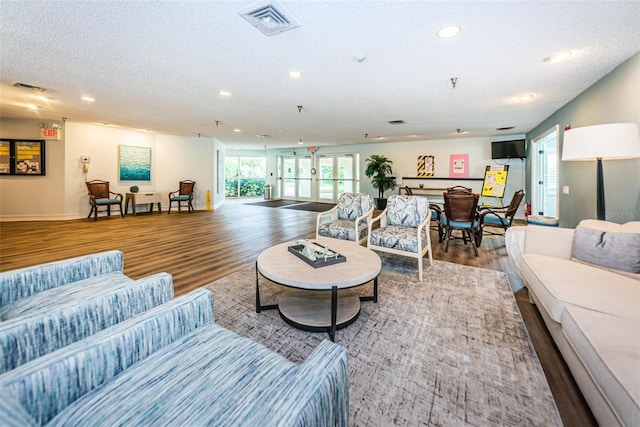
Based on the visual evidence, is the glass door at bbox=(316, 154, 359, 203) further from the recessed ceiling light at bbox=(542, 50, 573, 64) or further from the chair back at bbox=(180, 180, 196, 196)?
the recessed ceiling light at bbox=(542, 50, 573, 64)

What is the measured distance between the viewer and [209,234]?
5.50 metres

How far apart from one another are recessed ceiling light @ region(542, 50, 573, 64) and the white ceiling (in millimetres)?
83

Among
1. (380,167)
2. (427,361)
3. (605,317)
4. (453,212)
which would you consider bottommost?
(427,361)

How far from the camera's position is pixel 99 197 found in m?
7.15

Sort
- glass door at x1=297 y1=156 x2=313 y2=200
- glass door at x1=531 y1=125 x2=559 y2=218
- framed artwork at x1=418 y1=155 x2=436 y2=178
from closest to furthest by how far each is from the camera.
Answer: glass door at x1=531 y1=125 x2=559 y2=218 < framed artwork at x1=418 y1=155 x2=436 y2=178 < glass door at x1=297 y1=156 x2=313 y2=200

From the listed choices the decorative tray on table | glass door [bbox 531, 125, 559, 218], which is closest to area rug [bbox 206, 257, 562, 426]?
the decorative tray on table

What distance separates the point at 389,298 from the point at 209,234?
401 cm

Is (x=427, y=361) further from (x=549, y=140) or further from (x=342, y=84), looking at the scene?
(x=549, y=140)

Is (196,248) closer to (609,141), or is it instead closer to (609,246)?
(609,246)

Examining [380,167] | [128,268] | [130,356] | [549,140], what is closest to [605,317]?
[130,356]

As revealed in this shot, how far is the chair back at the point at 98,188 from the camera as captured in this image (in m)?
7.02

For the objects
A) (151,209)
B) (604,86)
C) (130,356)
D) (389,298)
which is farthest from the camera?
(151,209)

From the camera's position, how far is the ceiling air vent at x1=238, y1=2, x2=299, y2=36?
2.01 m

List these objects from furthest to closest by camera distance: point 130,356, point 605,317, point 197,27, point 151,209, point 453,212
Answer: point 151,209, point 453,212, point 197,27, point 605,317, point 130,356
